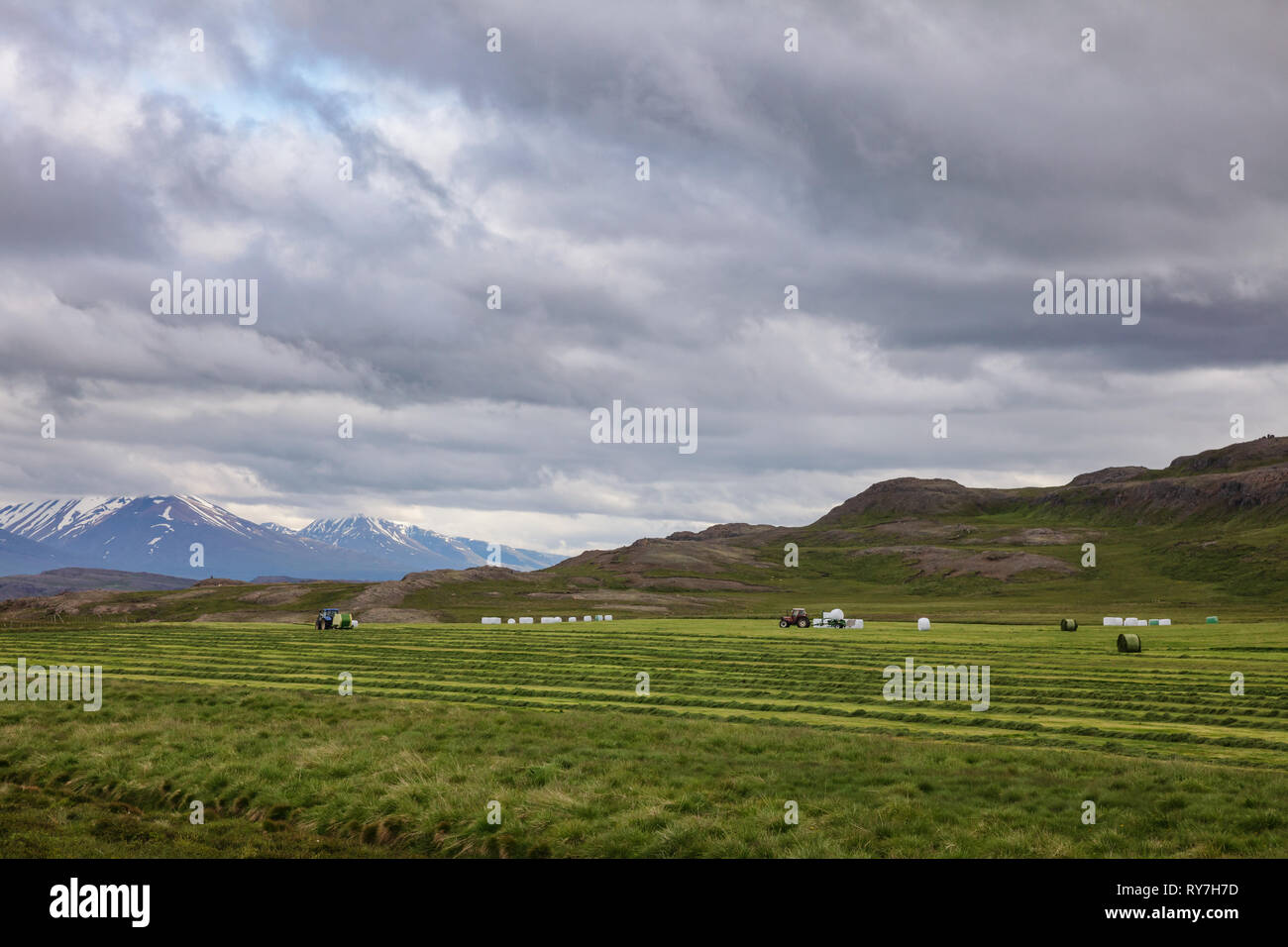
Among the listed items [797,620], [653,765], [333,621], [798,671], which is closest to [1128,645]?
[798,671]

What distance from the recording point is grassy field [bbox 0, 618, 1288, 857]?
21172 millimetres

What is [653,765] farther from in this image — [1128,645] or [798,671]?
[1128,645]

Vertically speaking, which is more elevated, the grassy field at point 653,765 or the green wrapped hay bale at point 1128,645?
the grassy field at point 653,765

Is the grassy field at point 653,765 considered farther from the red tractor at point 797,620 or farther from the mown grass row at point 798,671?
the red tractor at point 797,620

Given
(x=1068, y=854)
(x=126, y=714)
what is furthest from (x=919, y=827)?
(x=126, y=714)

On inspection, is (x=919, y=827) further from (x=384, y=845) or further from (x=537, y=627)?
(x=537, y=627)

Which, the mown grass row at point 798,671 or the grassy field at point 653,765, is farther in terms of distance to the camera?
the mown grass row at point 798,671

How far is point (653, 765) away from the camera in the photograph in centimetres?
2767

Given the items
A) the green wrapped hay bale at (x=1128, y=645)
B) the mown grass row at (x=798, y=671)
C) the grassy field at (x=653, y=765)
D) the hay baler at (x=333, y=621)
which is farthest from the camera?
the hay baler at (x=333, y=621)

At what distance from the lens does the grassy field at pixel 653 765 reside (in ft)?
69.5

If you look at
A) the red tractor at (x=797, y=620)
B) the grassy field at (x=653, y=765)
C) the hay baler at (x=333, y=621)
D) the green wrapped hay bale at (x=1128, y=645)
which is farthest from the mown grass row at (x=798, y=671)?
the hay baler at (x=333, y=621)
